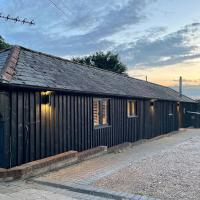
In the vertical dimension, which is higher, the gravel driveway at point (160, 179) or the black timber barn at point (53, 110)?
the black timber barn at point (53, 110)

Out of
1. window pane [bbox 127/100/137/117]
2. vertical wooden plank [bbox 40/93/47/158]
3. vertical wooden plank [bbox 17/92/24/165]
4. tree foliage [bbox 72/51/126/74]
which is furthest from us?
tree foliage [bbox 72/51/126/74]

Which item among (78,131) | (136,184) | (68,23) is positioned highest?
(68,23)

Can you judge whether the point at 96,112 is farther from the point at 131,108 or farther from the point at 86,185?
the point at 86,185

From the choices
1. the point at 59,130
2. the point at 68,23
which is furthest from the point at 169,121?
the point at 59,130

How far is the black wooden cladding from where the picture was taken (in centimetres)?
911

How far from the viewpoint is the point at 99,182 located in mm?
8195

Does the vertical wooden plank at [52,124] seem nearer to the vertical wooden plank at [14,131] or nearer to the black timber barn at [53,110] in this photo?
the black timber barn at [53,110]

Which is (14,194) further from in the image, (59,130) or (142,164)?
(142,164)

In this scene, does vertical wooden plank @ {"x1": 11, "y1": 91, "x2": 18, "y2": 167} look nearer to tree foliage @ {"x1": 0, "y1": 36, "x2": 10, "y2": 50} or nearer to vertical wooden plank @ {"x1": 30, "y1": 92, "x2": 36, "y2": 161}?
vertical wooden plank @ {"x1": 30, "y1": 92, "x2": 36, "y2": 161}

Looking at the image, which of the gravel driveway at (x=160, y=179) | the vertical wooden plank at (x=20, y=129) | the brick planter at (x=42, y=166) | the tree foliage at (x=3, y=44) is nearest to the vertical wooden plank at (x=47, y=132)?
the brick planter at (x=42, y=166)

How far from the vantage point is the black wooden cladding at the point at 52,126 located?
9109mm

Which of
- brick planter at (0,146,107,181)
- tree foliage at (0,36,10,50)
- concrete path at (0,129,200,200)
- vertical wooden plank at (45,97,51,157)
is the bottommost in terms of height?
concrete path at (0,129,200,200)

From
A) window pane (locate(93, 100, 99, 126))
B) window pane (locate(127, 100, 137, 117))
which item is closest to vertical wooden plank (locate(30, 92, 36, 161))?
window pane (locate(93, 100, 99, 126))

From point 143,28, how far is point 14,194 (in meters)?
14.3
